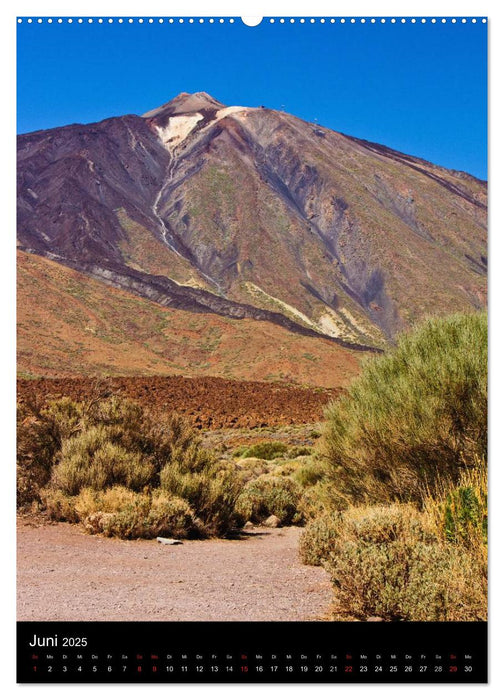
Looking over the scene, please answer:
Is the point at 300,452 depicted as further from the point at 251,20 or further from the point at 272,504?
the point at 251,20

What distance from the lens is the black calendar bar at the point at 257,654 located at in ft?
12.3

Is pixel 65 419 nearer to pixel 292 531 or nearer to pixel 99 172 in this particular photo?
pixel 292 531

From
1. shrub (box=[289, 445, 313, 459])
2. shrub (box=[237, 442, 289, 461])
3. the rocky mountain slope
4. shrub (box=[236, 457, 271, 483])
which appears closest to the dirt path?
shrub (box=[236, 457, 271, 483])

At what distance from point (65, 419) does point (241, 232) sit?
119 m

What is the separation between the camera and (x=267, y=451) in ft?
89.8

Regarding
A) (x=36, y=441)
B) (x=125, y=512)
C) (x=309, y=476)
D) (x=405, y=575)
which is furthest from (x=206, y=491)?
(x=405, y=575)

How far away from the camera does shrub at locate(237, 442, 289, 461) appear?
26.8 meters

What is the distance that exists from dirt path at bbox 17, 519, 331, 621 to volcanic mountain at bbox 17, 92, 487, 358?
2560 inches

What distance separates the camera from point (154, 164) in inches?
6176

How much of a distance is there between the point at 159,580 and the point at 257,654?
10.5ft

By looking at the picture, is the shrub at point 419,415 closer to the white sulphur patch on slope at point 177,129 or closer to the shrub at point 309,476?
the shrub at point 309,476

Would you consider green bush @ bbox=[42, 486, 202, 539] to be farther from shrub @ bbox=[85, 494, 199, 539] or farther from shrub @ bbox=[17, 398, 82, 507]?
shrub @ bbox=[17, 398, 82, 507]

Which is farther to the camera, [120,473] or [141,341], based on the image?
[141,341]

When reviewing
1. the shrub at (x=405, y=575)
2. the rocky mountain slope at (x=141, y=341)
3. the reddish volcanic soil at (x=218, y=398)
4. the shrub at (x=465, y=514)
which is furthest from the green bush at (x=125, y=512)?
the rocky mountain slope at (x=141, y=341)
